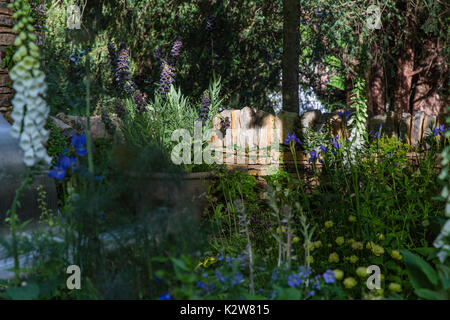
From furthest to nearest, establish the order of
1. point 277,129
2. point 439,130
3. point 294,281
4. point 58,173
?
point 277,129 → point 439,130 → point 58,173 → point 294,281

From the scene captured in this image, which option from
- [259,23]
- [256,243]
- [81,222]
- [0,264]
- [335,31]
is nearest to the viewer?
[81,222]

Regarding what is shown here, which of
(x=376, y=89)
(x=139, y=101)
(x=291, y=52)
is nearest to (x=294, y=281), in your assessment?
(x=139, y=101)

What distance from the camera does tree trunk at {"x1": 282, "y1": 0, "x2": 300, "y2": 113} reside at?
5.34 metres

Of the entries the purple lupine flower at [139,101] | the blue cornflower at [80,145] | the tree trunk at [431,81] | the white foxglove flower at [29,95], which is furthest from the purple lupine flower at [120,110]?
the tree trunk at [431,81]

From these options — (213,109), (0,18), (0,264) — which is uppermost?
(0,18)

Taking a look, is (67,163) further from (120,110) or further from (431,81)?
(431,81)

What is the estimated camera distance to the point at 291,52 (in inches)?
213

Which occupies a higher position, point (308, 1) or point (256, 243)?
point (308, 1)

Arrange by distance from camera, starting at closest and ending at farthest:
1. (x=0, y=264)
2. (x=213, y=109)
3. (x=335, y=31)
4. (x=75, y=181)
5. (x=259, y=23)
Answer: (x=75, y=181) → (x=0, y=264) → (x=213, y=109) → (x=335, y=31) → (x=259, y=23)

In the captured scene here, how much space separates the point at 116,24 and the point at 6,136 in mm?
4310

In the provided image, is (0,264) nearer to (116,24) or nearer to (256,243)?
(256,243)

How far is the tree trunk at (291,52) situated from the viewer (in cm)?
534
